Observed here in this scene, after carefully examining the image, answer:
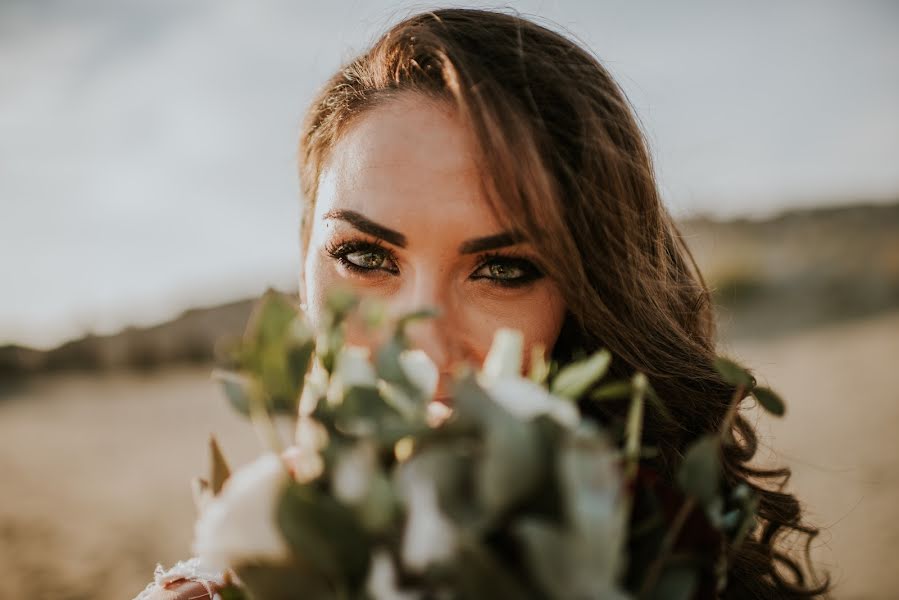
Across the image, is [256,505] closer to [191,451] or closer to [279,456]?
[279,456]

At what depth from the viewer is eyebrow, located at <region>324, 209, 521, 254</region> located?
137cm

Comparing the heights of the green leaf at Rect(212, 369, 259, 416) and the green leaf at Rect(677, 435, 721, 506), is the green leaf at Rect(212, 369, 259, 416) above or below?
above

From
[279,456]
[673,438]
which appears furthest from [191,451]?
[279,456]

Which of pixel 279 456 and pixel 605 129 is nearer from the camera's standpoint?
pixel 279 456

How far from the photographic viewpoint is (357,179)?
1467 millimetres

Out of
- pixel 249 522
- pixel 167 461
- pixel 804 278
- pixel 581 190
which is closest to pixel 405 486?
pixel 249 522

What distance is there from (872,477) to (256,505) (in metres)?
6.88

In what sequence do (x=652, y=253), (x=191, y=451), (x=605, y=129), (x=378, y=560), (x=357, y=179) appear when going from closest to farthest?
1. (x=378, y=560)
2. (x=357, y=179)
3. (x=605, y=129)
4. (x=652, y=253)
5. (x=191, y=451)

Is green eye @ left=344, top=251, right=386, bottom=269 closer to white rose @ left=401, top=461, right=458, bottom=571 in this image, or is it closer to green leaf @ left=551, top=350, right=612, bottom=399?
green leaf @ left=551, top=350, right=612, bottom=399

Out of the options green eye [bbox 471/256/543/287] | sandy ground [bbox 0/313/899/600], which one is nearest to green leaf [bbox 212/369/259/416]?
green eye [bbox 471/256/543/287]

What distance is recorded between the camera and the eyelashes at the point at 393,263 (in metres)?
1.45

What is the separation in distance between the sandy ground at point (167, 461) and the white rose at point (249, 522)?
104 inches

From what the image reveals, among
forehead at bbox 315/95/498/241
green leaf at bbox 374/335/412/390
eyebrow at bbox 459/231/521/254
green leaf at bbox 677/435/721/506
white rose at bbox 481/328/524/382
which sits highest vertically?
forehead at bbox 315/95/498/241

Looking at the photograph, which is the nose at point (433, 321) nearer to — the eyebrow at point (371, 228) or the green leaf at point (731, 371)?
the eyebrow at point (371, 228)
